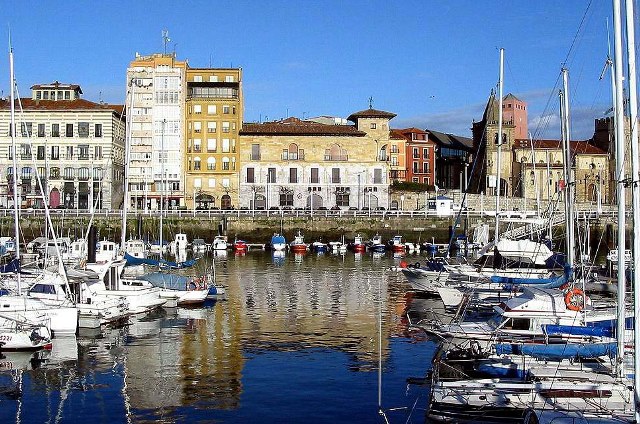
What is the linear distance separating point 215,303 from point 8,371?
60.7ft

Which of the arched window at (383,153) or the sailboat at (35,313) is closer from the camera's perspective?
the sailboat at (35,313)

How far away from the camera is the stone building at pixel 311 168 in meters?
110

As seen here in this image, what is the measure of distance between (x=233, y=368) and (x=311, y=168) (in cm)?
8201

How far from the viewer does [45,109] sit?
341 feet

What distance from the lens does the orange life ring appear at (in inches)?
1128

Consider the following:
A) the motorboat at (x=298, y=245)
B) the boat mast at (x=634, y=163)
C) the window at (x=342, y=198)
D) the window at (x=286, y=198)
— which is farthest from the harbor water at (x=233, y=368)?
the window at (x=342, y=198)

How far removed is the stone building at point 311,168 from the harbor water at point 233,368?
63986 mm

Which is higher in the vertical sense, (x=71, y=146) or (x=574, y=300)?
(x=71, y=146)

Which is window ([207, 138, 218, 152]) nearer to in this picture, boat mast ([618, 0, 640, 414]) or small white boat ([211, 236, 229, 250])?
small white boat ([211, 236, 229, 250])

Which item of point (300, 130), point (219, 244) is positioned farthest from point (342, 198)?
point (219, 244)

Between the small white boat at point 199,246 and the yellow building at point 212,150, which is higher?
the yellow building at point 212,150

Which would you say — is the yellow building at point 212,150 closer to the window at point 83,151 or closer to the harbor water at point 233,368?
the window at point 83,151

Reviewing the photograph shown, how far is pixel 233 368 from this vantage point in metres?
28.9

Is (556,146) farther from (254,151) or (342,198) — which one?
(254,151)
